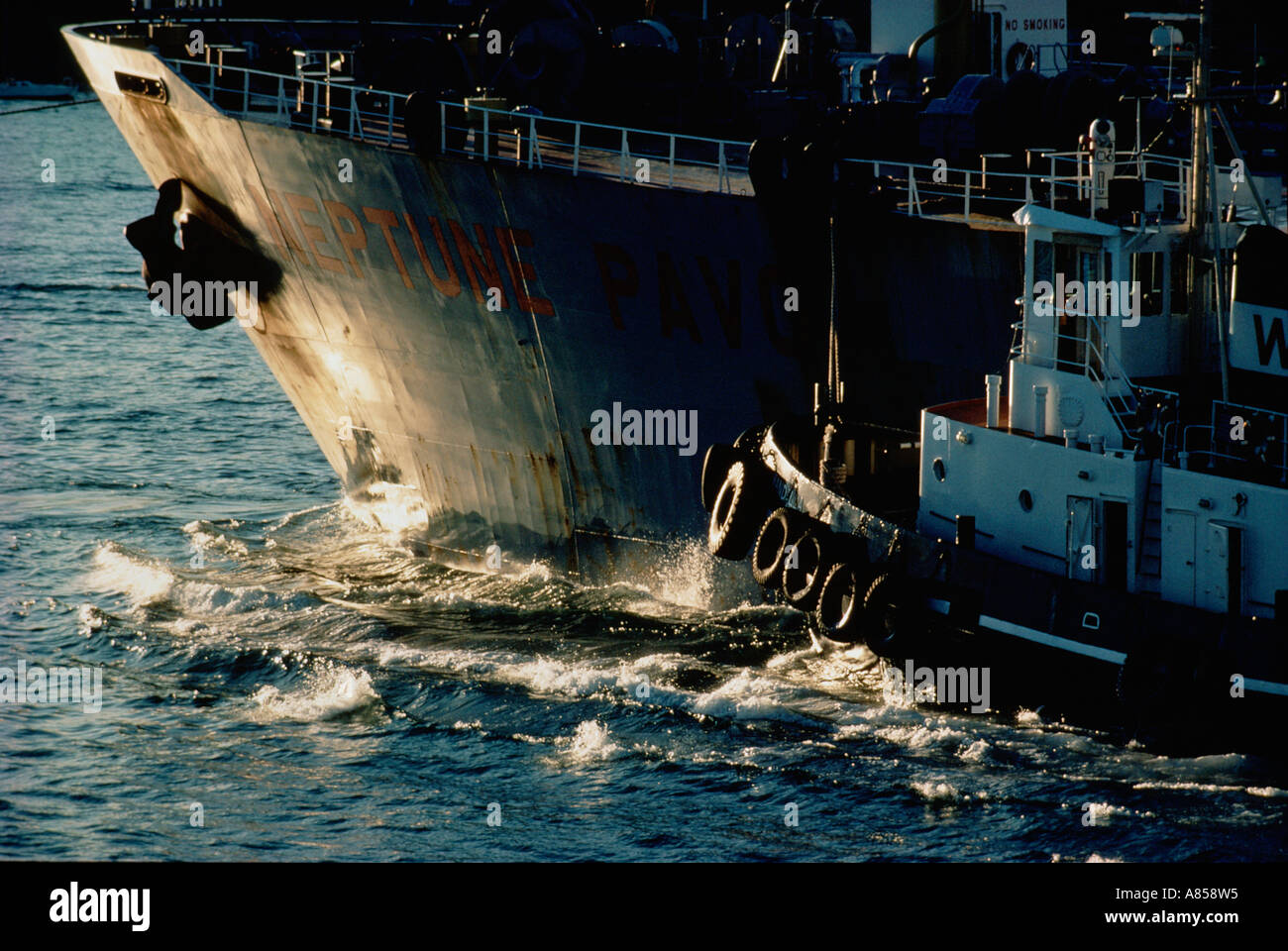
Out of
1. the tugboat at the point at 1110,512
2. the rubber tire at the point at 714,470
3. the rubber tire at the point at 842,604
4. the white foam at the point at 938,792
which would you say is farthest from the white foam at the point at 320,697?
the white foam at the point at 938,792

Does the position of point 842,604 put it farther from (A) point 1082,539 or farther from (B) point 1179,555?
(B) point 1179,555

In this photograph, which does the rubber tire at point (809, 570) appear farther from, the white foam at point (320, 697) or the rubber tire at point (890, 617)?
the white foam at point (320, 697)

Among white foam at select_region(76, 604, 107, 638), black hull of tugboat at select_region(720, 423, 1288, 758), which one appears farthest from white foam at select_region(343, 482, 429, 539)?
black hull of tugboat at select_region(720, 423, 1288, 758)

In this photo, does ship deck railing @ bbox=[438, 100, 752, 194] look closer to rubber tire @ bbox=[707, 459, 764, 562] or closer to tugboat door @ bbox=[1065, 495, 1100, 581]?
rubber tire @ bbox=[707, 459, 764, 562]

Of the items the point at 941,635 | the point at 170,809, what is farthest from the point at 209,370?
the point at 941,635

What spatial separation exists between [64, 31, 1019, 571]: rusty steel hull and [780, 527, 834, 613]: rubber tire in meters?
4.40

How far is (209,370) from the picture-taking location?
45.9 m

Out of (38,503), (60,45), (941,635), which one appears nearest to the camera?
(941,635)

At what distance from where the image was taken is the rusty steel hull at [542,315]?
71.9 ft

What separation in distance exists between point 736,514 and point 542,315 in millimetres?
4820

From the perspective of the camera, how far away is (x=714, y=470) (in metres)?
21.1

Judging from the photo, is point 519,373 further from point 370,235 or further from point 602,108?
point 602,108

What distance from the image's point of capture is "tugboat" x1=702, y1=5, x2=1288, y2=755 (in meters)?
15.7

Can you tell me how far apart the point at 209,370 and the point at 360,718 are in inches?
1079
